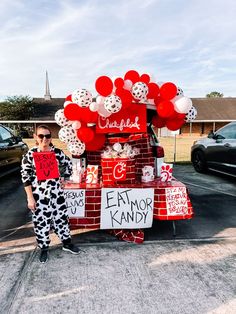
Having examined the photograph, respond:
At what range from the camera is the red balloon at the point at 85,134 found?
12.3 ft

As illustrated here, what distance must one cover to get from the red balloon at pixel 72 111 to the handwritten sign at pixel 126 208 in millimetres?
1003

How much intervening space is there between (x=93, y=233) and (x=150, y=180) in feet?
3.54

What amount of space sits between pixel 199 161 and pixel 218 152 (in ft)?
3.77

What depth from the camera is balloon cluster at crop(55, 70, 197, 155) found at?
3.55 m

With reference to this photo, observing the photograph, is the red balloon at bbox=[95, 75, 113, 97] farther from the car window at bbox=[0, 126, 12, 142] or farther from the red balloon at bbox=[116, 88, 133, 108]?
the car window at bbox=[0, 126, 12, 142]

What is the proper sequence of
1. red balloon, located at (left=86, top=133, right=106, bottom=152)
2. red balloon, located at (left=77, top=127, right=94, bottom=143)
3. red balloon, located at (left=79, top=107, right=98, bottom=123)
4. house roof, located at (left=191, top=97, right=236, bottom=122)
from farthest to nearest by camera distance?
house roof, located at (left=191, top=97, right=236, bottom=122) → red balloon, located at (left=86, top=133, right=106, bottom=152) → red balloon, located at (left=77, top=127, right=94, bottom=143) → red balloon, located at (left=79, top=107, right=98, bottom=123)

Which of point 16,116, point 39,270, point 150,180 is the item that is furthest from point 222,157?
point 16,116

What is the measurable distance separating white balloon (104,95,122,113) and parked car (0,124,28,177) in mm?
3962

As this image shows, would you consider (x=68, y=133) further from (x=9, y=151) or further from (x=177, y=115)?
(x=9, y=151)

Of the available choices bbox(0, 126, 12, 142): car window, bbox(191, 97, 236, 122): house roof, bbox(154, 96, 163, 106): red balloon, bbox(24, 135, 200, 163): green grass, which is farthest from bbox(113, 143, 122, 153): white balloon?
bbox(191, 97, 236, 122): house roof

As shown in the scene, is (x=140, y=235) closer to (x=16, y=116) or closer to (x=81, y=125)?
(x=81, y=125)

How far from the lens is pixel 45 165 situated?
3061 mm

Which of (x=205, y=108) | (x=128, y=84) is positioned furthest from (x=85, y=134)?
(x=205, y=108)

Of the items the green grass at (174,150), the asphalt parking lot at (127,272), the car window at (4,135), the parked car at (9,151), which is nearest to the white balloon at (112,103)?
the asphalt parking lot at (127,272)
